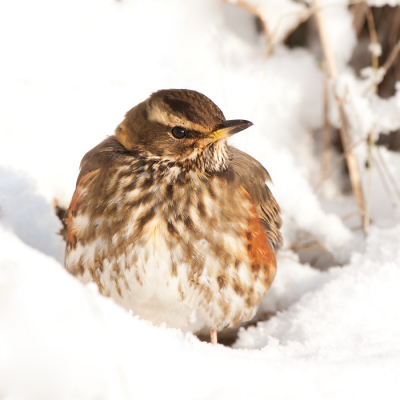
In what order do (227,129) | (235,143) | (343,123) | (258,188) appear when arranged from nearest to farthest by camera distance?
(227,129) → (258,188) → (235,143) → (343,123)

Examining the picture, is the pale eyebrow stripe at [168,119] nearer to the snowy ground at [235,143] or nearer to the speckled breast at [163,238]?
the speckled breast at [163,238]

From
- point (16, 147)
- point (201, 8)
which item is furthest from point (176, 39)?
point (16, 147)

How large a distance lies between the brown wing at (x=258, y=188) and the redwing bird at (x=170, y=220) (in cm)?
8

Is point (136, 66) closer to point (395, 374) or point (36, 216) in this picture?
point (36, 216)

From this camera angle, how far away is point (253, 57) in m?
4.62

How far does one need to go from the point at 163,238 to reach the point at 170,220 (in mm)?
89

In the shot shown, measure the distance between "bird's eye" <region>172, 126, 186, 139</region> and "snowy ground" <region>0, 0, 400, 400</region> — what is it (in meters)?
0.78

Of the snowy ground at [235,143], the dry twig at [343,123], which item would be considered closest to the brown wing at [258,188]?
the snowy ground at [235,143]

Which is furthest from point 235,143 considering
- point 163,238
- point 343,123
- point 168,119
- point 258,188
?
point 163,238

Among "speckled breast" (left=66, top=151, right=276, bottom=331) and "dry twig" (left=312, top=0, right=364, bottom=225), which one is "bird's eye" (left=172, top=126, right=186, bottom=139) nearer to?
"speckled breast" (left=66, top=151, right=276, bottom=331)

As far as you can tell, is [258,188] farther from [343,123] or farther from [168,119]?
[343,123]

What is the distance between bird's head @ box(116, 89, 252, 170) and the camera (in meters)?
2.46

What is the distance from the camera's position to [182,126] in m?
2.50

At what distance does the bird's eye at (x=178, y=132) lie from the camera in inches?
98.7
